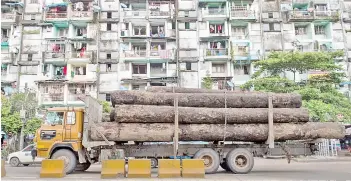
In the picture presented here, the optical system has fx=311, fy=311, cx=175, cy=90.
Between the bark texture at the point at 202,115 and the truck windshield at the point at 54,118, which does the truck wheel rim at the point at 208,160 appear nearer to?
the bark texture at the point at 202,115

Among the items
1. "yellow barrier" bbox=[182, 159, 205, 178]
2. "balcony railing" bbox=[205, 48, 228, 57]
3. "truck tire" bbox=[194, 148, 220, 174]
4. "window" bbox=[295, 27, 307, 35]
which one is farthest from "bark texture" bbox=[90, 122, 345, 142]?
"window" bbox=[295, 27, 307, 35]

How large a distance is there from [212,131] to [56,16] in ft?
105

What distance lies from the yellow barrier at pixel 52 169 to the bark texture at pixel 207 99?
315 centimetres

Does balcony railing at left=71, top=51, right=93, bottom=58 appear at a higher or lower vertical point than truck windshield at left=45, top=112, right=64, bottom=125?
higher

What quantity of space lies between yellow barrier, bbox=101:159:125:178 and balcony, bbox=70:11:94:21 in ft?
100

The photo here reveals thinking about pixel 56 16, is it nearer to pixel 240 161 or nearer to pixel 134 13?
pixel 134 13

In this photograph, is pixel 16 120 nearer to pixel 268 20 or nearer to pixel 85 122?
pixel 85 122

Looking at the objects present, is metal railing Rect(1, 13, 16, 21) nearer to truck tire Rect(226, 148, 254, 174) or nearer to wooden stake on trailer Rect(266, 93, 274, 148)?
truck tire Rect(226, 148, 254, 174)

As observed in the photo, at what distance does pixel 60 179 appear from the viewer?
1089cm

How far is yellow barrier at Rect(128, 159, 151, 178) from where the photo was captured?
11281mm

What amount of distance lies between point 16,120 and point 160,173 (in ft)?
73.5

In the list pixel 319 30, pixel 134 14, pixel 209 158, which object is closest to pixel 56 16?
pixel 134 14

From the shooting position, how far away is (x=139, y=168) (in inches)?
449

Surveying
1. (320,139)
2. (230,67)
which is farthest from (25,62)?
(320,139)
